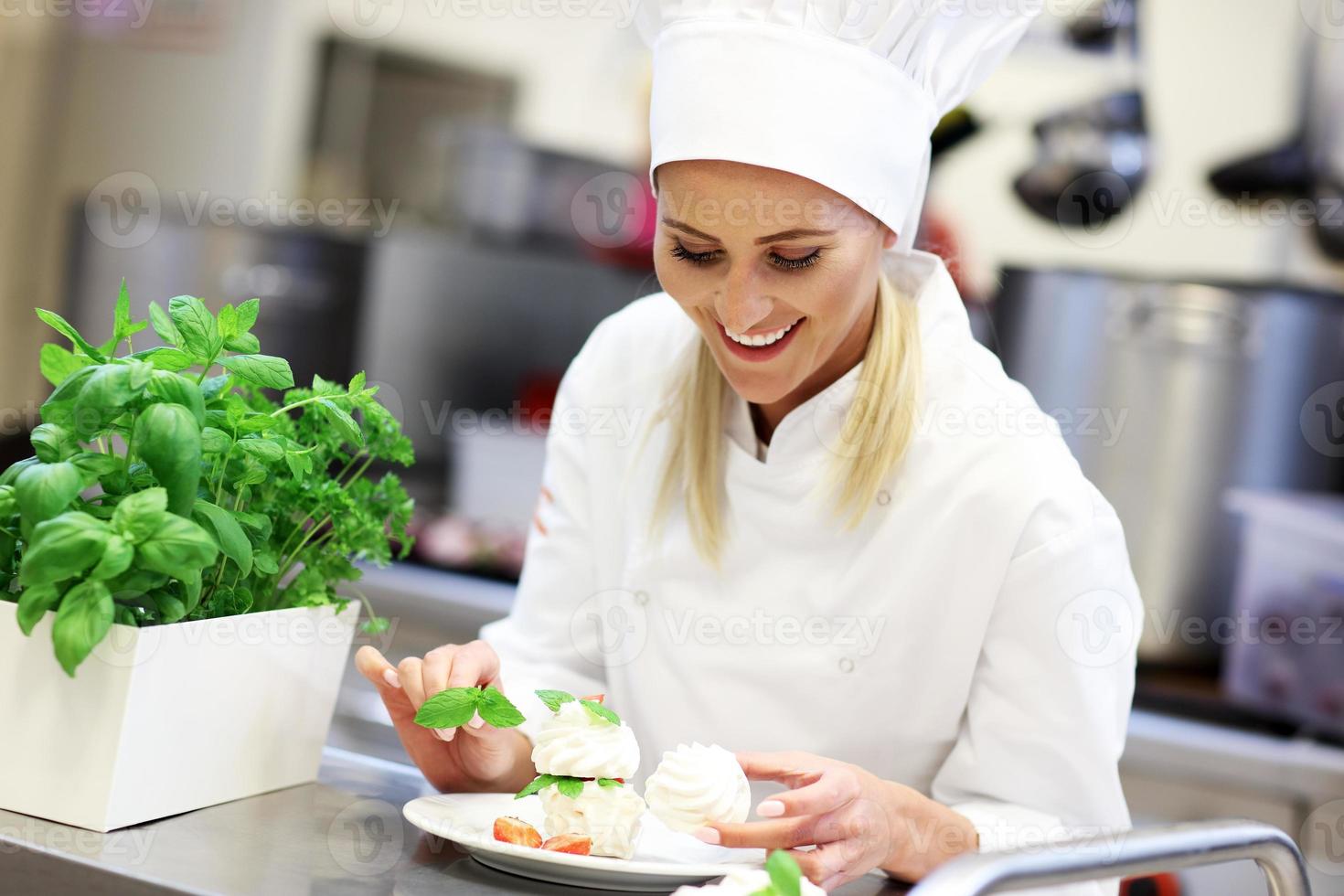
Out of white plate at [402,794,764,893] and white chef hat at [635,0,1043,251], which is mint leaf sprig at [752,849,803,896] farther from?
white chef hat at [635,0,1043,251]

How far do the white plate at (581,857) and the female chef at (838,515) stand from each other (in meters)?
0.06

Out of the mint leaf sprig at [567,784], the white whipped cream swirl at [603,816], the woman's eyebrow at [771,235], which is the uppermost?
the woman's eyebrow at [771,235]

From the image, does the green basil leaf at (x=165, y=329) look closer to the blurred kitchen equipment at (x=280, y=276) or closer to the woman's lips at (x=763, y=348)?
the woman's lips at (x=763, y=348)

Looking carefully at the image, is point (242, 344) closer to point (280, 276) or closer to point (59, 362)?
point (59, 362)

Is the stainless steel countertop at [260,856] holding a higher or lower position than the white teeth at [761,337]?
lower

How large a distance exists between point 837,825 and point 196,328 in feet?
1.84

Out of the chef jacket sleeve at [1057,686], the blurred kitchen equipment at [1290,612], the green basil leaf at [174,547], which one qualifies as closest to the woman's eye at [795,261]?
the chef jacket sleeve at [1057,686]

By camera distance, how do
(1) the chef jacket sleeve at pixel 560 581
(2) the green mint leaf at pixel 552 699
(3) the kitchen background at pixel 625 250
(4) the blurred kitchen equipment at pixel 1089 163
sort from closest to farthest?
(2) the green mint leaf at pixel 552 699 → (1) the chef jacket sleeve at pixel 560 581 → (3) the kitchen background at pixel 625 250 → (4) the blurred kitchen equipment at pixel 1089 163

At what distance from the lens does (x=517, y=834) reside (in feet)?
3.10

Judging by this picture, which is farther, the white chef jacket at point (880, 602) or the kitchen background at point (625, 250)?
the kitchen background at point (625, 250)

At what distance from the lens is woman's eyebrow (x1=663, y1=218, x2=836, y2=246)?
3.61ft

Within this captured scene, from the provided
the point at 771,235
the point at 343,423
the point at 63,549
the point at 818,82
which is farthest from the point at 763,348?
the point at 63,549

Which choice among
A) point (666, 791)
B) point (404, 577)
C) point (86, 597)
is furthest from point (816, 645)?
point (404, 577)

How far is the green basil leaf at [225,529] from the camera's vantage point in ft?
3.04
